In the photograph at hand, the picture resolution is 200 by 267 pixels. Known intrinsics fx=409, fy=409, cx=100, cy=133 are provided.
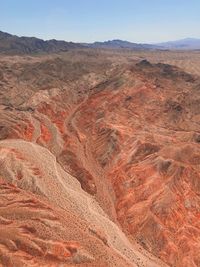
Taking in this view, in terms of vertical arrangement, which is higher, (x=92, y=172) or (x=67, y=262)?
(x=67, y=262)

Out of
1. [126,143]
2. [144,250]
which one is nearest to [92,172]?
[126,143]

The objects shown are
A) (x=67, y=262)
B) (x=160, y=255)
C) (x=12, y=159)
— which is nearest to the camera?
(x=67, y=262)

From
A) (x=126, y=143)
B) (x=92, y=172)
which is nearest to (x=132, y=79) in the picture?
(x=126, y=143)

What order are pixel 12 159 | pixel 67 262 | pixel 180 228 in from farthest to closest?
pixel 12 159, pixel 180 228, pixel 67 262

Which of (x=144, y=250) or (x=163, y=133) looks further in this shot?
(x=163, y=133)

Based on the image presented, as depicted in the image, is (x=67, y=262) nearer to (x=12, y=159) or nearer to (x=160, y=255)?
(x=160, y=255)

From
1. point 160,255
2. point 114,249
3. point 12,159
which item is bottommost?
point 160,255
